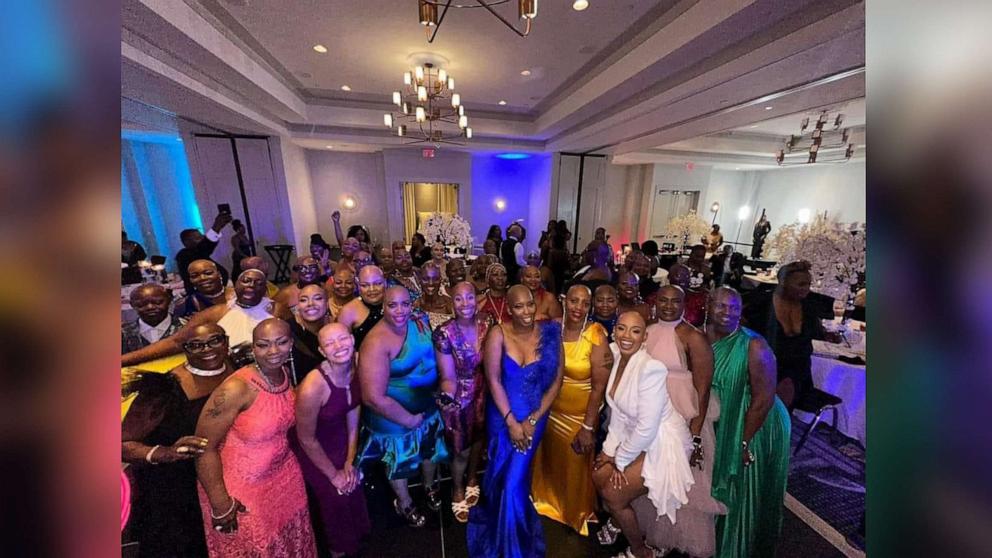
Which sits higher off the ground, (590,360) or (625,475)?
(590,360)

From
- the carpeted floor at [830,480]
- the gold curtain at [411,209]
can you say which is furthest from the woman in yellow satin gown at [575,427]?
the gold curtain at [411,209]

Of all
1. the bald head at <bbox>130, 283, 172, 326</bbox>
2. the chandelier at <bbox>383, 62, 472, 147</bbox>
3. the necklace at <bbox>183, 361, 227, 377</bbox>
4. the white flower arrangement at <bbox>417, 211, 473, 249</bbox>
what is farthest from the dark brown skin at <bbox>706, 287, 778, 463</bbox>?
the white flower arrangement at <bbox>417, 211, 473, 249</bbox>

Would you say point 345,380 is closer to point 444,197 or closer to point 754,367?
point 754,367

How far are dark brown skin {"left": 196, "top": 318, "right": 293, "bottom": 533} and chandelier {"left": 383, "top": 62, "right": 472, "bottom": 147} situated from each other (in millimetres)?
3721

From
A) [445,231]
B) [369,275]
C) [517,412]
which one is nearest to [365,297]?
[369,275]

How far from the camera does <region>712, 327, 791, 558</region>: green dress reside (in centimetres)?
212

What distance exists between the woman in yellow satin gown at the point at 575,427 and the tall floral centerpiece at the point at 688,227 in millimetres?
7413

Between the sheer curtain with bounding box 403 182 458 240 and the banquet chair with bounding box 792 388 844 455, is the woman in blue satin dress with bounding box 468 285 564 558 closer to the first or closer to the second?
the banquet chair with bounding box 792 388 844 455

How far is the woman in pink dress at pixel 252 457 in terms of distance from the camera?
166 centimetres

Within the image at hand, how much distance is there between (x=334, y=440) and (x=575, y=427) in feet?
4.76

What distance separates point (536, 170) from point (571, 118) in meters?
4.34

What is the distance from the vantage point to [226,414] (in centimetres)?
165
